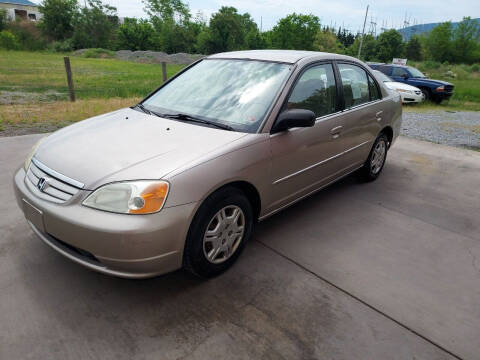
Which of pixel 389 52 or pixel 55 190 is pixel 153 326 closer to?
pixel 55 190

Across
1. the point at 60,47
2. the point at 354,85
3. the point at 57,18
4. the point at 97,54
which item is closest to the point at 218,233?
the point at 354,85

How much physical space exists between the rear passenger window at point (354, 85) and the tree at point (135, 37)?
67.1 meters

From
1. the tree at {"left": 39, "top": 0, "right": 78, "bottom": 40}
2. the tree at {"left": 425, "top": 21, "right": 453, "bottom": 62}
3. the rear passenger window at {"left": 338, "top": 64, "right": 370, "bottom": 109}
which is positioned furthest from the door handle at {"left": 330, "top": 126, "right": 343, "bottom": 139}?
the tree at {"left": 39, "top": 0, "right": 78, "bottom": 40}

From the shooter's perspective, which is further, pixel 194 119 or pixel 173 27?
pixel 173 27

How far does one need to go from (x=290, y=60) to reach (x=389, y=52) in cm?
6434

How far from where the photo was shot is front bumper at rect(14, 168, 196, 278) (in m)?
Result: 2.06

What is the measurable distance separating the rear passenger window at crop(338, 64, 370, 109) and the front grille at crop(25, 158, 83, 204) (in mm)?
2777

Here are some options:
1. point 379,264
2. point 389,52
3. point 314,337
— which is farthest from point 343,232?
point 389,52

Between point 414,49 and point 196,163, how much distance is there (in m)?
74.1

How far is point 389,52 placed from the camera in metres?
59.3

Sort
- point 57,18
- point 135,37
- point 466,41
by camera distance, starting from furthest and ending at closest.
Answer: point 135,37 < point 57,18 < point 466,41

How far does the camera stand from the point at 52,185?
7.64 ft

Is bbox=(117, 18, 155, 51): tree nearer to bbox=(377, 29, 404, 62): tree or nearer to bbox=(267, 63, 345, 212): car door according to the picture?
bbox=(377, 29, 404, 62): tree

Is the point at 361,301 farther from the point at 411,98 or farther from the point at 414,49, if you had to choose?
the point at 414,49
